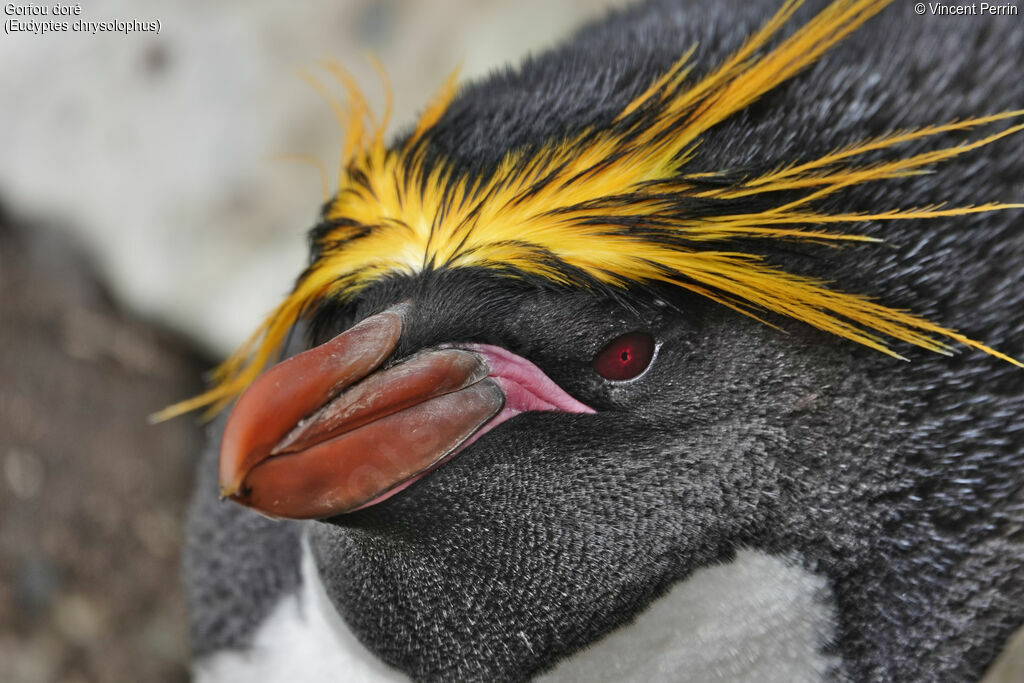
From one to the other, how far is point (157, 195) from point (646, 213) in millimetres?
2449

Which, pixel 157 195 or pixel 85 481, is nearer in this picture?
pixel 85 481

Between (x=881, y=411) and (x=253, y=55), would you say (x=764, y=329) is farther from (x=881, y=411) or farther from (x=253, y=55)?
(x=253, y=55)

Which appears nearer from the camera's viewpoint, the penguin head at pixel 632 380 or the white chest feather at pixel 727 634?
the penguin head at pixel 632 380

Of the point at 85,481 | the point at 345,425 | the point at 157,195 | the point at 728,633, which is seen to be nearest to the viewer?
the point at 345,425

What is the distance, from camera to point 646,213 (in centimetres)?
117

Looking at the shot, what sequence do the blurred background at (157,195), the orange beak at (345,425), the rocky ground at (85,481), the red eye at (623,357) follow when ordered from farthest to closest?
the blurred background at (157,195)
the rocky ground at (85,481)
the red eye at (623,357)
the orange beak at (345,425)

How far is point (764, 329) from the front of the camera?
4.13 ft

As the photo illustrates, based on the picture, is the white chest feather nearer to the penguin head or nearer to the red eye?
the penguin head

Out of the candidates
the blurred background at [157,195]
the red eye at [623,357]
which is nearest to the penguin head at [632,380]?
the red eye at [623,357]

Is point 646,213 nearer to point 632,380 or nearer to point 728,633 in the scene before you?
point 632,380

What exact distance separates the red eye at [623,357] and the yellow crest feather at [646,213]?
8cm

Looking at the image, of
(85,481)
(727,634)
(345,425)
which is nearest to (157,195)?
(85,481)

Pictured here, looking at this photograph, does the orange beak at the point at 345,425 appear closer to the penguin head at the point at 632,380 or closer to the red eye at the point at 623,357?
the penguin head at the point at 632,380

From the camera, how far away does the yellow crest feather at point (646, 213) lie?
117cm
